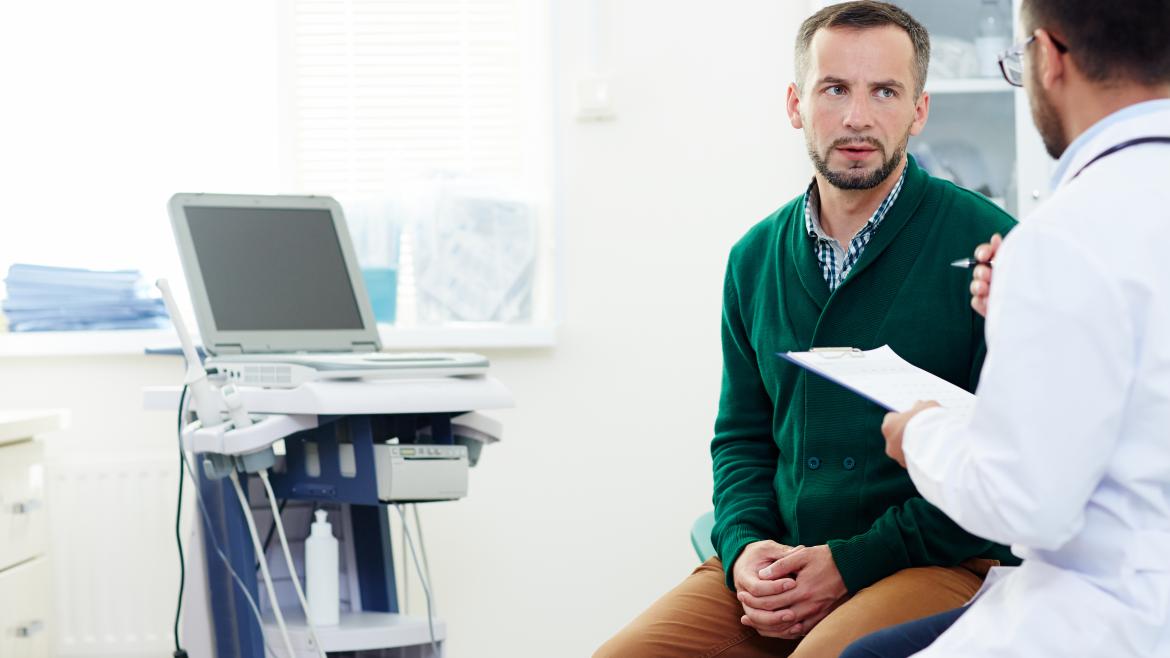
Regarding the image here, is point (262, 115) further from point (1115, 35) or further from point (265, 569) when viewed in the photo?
point (1115, 35)

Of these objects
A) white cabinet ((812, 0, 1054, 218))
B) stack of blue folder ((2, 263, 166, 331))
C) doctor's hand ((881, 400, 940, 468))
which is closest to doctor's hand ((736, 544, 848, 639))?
doctor's hand ((881, 400, 940, 468))

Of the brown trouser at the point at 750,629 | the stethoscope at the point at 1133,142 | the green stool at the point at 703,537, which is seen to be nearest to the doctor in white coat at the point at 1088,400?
the stethoscope at the point at 1133,142

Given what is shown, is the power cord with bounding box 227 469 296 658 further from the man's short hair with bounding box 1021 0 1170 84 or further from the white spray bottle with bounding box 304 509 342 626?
the man's short hair with bounding box 1021 0 1170 84

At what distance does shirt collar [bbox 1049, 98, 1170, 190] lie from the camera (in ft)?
3.37

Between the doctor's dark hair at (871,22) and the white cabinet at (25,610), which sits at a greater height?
the doctor's dark hair at (871,22)

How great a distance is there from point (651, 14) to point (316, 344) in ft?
3.89

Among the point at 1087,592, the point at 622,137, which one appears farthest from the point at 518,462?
the point at 1087,592

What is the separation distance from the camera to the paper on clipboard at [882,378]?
1186 millimetres

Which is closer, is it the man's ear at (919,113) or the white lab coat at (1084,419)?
the white lab coat at (1084,419)

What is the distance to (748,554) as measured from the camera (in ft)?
5.30

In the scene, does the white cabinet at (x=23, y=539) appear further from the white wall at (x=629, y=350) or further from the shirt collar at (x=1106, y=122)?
the shirt collar at (x=1106, y=122)

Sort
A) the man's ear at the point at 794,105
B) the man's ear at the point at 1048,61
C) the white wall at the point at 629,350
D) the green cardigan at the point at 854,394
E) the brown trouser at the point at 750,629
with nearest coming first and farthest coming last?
the man's ear at the point at 1048,61 → the brown trouser at the point at 750,629 → the green cardigan at the point at 854,394 → the man's ear at the point at 794,105 → the white wall at the point at 629,350

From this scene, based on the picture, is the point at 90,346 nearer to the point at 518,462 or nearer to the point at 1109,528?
the point at 518,462

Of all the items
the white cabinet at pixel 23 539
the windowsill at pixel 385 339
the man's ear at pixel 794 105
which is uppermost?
the man's ear at pixel 794 105
